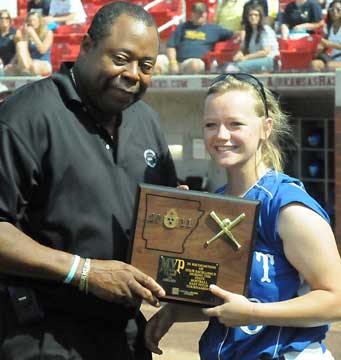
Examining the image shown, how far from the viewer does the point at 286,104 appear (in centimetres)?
1254

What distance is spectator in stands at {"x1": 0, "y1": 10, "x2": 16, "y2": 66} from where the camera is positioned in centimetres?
1323

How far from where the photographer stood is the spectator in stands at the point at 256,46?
11.2 m

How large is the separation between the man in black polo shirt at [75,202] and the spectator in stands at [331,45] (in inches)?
335

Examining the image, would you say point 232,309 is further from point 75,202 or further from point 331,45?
point 331,45

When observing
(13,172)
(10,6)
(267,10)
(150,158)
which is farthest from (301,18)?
(13,172)

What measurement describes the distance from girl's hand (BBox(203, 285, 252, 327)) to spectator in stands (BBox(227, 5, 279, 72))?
9.01m

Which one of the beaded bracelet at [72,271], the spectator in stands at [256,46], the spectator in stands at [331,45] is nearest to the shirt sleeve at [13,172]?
the beaded bracelet at [72,271]

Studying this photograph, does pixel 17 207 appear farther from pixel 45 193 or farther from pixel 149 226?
pixel 149 226

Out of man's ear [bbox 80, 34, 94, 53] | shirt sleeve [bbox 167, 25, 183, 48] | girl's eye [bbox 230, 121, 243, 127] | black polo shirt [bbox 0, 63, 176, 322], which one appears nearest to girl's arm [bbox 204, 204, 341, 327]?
girl's eye [bbox 230, 121, 243, 127]

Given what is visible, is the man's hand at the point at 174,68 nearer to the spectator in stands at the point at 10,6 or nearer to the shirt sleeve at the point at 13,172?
the spectator in stands at the point at 10,6

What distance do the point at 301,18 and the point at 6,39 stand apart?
452 centimetres

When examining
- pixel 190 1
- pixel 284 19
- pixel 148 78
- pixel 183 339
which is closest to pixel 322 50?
pixel 284 19

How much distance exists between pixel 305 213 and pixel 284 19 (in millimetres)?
9863

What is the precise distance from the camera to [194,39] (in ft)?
39.5
